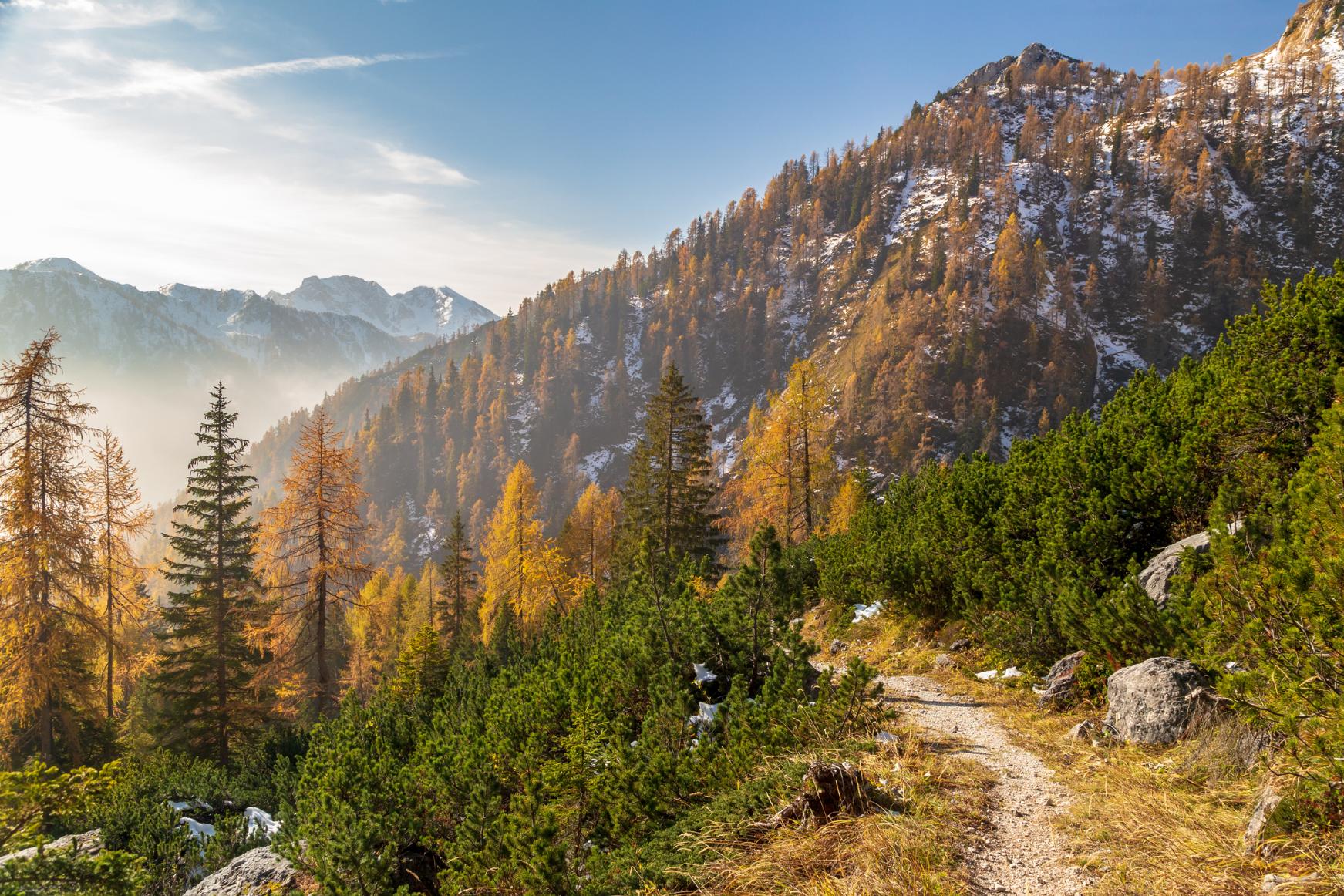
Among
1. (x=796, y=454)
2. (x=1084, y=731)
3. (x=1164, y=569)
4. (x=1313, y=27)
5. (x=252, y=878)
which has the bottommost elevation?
(x=252, y=878)

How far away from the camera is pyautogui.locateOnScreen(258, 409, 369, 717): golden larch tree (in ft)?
61.4

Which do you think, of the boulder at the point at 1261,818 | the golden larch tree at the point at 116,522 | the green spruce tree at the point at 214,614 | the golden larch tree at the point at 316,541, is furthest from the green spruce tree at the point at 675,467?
the boulder at the point at 1261,818

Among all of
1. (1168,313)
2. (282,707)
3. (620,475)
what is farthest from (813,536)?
(1168,313)

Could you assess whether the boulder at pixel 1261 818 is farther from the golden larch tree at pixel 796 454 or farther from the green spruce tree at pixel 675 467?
the green spruce tree at pixel 675 467

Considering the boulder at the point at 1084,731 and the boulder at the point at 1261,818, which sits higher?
the boulder at the point at 1261,818

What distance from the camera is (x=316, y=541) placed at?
18.9 meters

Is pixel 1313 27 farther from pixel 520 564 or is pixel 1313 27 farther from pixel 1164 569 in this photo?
pixel 1164 569

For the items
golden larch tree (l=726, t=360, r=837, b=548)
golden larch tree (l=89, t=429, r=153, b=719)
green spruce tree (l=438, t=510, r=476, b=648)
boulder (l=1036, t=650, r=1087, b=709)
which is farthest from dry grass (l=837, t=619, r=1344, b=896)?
green spruce tree (l=438, t=510, r=476, b=648)

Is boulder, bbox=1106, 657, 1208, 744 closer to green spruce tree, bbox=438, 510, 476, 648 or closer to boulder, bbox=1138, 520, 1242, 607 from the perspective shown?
boulder, bbox=1138, 520, 1242, 607

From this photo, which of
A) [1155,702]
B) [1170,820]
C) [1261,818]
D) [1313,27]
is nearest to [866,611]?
[1155,702]

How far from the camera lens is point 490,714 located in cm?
856

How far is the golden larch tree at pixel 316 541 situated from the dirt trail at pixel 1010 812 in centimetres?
1719

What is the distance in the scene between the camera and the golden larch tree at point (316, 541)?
1870cm

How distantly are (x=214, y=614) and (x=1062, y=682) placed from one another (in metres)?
23.5
